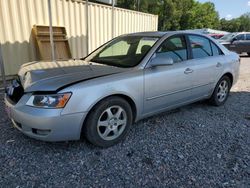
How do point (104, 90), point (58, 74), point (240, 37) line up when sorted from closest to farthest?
point (104, 90), point (58, 74), point (240, 37)

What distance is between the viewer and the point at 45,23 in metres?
6.72

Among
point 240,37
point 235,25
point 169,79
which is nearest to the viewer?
point 169,79

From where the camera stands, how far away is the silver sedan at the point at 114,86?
256 cm

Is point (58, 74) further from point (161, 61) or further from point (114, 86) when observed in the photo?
point (161, 61)

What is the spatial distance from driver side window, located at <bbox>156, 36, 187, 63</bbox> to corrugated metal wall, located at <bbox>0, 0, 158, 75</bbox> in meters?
4.37

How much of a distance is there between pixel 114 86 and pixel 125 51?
45.8 inches

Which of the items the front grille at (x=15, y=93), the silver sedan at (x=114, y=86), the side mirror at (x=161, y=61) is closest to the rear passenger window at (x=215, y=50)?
the silver sedan at (x=114, y=86)

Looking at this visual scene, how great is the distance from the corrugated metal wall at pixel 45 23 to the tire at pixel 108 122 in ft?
14.4

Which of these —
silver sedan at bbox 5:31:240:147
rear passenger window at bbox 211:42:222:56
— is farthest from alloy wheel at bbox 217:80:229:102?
rear passenger window at bbox 211:42:222:56

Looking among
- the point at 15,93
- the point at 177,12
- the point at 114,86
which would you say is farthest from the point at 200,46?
the point at 177,12

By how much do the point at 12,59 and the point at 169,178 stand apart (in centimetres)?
537

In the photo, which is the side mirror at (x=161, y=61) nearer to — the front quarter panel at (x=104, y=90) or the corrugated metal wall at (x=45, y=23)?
the front quarter panel at (x=104, y=90)

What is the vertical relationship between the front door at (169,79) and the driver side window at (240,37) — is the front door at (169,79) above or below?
below

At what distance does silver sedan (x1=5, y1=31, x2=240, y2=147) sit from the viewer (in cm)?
256
